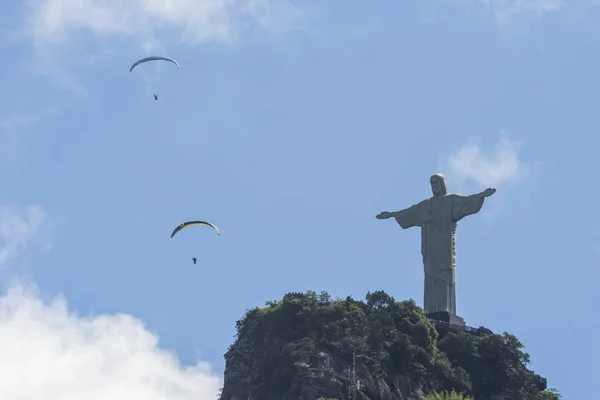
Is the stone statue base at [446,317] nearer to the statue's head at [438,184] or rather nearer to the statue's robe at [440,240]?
the statue's robe at [440,240]

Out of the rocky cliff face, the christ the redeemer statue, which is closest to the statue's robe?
the christ the redeemer statue

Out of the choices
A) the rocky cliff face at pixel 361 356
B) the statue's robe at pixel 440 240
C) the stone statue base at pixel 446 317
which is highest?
the statue's robe at pixel 440 240

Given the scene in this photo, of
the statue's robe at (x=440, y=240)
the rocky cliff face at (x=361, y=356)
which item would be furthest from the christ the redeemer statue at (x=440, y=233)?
the rocky cliff face at (x=361, y=356)

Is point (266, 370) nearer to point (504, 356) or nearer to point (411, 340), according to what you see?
point (411, 340)

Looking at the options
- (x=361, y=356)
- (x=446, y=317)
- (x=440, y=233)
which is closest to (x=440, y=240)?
(x=440, y=233)

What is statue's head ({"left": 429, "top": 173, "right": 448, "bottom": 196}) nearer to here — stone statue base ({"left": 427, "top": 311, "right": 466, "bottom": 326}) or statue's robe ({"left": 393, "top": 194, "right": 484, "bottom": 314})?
statue's robe ({"left": 393, "top": 194, "right": 484, "bottom": 314})

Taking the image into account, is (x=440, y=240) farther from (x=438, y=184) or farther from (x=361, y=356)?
(x=361, y=356)

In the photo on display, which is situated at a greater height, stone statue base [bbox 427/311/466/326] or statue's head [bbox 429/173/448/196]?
statue's head [bbox 429/173/448/196]
